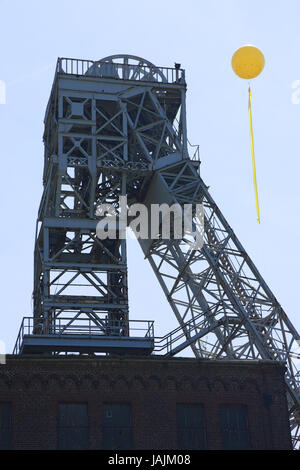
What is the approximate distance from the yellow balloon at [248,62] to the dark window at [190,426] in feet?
40.0

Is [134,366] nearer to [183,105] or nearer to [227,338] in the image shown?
[227,338]

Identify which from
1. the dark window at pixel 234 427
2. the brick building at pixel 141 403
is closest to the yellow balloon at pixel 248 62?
the brick building at pixel 141 403

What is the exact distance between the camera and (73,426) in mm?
36625

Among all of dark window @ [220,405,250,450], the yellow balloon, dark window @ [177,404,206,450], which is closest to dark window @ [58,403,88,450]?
dark window @ [177,404,206,450]

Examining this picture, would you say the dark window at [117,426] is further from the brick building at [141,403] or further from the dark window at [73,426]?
the dark window at [73,426]

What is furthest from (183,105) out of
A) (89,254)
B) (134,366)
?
(134,366)

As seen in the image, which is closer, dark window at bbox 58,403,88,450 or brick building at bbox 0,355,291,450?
dark window at bbox 58,403,88,450

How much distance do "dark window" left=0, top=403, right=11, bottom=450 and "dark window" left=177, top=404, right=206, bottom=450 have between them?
603 cm

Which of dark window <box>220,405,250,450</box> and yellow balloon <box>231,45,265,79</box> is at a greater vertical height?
yellow balloon <box>231,45,265,79</box>

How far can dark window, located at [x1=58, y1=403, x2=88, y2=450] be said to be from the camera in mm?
36250

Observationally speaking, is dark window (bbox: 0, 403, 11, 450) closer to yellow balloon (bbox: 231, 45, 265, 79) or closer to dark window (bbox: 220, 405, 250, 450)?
dark window (bbox: 220, 405, 250, 450)
